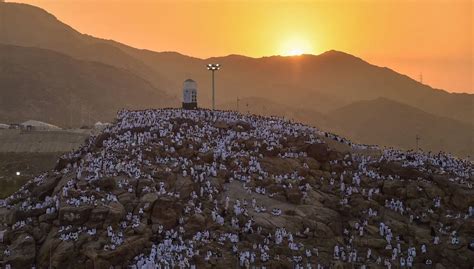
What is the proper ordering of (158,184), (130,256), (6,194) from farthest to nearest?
1. (6,194)
2. (158,184)
3. (130,256)

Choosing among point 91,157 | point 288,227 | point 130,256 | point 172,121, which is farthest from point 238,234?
Result: point 172,121

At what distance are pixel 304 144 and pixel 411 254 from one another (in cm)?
1163

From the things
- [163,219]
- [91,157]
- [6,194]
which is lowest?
[6,194]

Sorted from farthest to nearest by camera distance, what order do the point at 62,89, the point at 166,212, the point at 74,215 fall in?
the point at 62,89 → the point at 166,212 → the point at 74,215

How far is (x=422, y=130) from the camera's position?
143375 millimetres

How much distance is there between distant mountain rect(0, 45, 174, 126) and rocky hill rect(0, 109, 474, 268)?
86.4 metres

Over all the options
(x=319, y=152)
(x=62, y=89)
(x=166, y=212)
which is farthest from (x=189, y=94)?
(x=62, y=89)

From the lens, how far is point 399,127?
148 m

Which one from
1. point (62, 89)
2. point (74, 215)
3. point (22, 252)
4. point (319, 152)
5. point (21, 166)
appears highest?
point (62, 89)

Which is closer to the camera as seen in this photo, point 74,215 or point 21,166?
point 74,215

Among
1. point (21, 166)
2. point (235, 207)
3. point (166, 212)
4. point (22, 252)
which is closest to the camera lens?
point (22, 252)

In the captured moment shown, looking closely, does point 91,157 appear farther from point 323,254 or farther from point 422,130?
point 422,130

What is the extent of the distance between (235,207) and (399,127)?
125192 millimetres

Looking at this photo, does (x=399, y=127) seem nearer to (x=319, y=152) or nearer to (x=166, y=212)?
(x=319, y=152)
